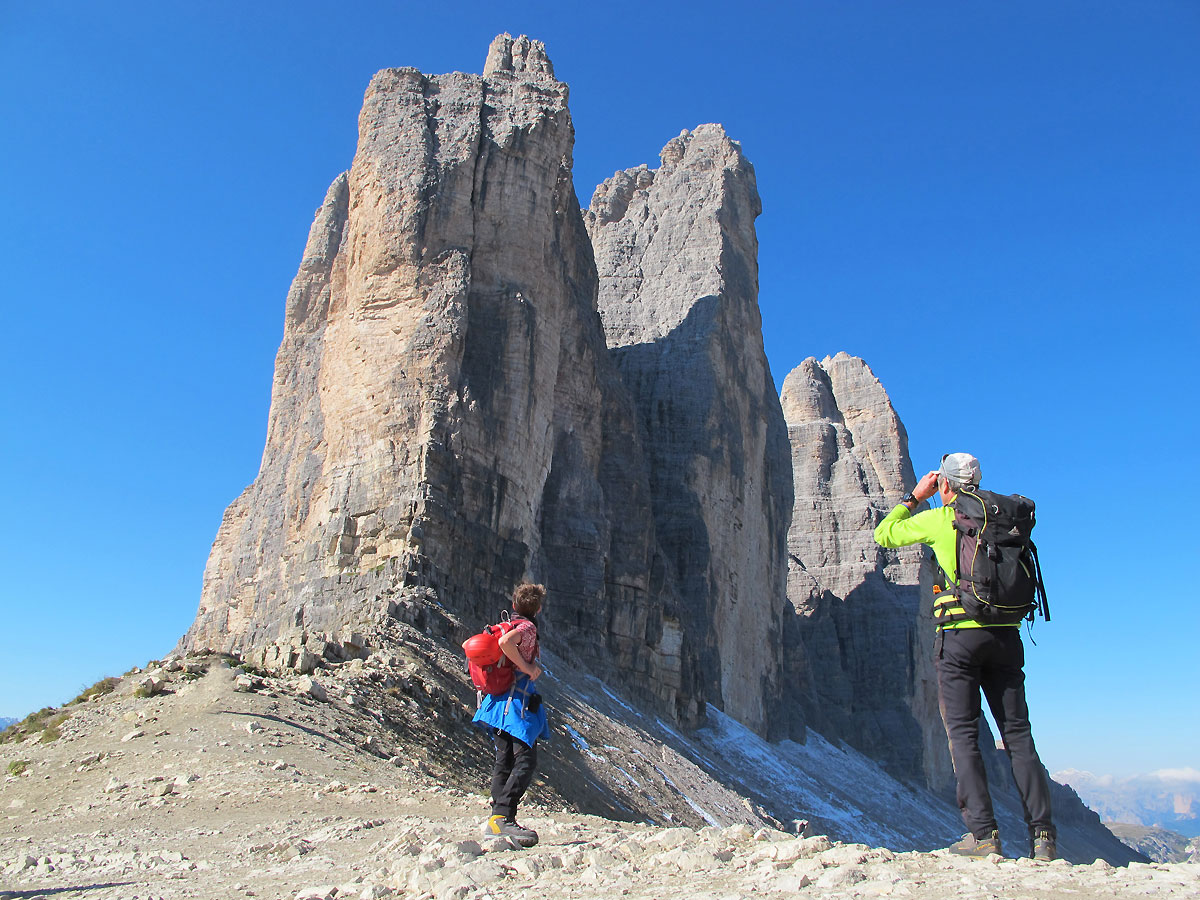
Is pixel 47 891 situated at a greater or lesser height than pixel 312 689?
lesser

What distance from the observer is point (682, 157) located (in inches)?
2648

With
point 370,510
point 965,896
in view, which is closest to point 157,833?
point 965,896

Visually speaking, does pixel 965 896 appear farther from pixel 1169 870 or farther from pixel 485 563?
pixel 485 563

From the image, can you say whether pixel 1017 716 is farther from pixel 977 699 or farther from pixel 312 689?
pixel 312 689

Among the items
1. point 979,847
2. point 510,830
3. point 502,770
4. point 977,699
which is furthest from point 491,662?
point 979,847

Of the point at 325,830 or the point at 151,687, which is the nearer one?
the point at 325,830

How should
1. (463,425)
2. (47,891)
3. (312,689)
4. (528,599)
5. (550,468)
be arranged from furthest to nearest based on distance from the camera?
(550,468)
(463,425)
(312,689)
(528,599)
(47,891)

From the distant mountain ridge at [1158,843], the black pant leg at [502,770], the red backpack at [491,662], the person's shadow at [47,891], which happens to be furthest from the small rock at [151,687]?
the distant mountain ridge at [1158,843]

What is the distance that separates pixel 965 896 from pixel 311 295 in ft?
162

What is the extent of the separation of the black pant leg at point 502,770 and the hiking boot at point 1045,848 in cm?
337

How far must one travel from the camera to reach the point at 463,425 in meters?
30.6

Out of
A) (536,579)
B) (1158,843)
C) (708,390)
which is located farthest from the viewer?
(1158,843)

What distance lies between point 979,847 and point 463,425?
25.5 metres

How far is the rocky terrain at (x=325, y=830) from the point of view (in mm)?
5559
